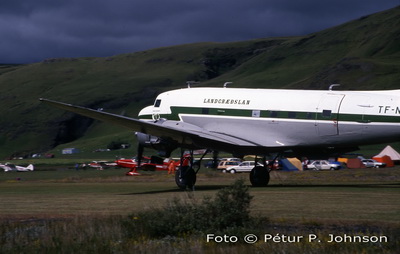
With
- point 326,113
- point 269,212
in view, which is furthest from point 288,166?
point 269,212

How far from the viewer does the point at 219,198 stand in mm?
17875

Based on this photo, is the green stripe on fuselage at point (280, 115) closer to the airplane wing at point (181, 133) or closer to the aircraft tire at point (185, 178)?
the airplane wing at point (181, 133)

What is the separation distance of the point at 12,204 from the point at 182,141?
29.2 ft

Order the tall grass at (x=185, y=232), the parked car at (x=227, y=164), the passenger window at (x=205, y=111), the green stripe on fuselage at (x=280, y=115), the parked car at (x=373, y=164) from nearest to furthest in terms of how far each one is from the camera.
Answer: the tall grass at (x=185, y=232)
the green stripe on fuselage at (x=280, y=115)
the passenger window at (x=205, y=111)
the parked car at (x=373, y=164)
the parked car at (x=227, y=164)

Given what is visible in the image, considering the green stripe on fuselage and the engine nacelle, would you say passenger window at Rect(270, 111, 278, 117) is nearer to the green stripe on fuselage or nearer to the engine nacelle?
the green stripe on fuselage

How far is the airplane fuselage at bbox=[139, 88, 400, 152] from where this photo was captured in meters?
28.6

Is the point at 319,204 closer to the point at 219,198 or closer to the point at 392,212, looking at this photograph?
the point at 392,212

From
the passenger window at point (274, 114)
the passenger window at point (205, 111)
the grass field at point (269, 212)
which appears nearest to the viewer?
the grass field at point (269, 212)

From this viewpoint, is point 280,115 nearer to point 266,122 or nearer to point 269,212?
point 266,122

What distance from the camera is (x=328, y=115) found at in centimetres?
2953

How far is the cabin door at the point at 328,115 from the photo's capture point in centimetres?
2933

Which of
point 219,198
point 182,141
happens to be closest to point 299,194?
point 182,141

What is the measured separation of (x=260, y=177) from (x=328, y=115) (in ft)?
18.7

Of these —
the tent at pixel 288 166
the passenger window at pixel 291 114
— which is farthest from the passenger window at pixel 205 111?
the tent at pixel 288 166
